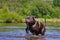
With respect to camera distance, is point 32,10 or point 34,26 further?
point 32,10

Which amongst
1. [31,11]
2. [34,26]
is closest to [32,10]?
[31,11]

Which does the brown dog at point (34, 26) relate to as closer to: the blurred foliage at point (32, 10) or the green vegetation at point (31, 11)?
the green vegetation at point (31, 11)

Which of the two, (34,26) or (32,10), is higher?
(34,26)

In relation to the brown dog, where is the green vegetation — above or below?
below

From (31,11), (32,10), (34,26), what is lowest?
(31,11)

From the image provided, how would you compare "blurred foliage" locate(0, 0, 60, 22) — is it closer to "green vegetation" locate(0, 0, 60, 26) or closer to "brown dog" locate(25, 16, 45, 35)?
"green vegetation" locate(0, 0, 60, 26)

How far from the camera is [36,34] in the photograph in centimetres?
1273

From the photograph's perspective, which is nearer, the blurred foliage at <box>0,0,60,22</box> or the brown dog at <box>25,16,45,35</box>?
the brown dog at <box>25,16,45,35</box>

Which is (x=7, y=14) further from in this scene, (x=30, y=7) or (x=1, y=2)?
(x=1, y=2)

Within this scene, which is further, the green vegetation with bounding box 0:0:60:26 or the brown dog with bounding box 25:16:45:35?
the green vegetation with bounding box 0:0:60:26

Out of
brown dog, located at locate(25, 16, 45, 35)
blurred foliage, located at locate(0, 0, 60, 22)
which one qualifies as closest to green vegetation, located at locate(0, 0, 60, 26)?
blurred foliage, located at locate(0, 0, 60, 22)

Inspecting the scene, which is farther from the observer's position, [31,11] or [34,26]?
[31,11]

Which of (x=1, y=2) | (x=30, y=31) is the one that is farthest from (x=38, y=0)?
(x=30, y=31)

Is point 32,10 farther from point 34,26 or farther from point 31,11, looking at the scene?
point 34,26
